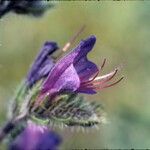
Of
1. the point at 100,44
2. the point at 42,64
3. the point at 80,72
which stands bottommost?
the point at 80,72

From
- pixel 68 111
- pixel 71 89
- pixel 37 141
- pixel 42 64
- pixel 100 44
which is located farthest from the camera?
pixel 100 44

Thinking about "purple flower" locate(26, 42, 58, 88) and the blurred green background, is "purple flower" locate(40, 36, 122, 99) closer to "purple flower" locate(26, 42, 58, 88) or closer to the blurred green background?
"purple flower" locate(26, 42, 58, 88)

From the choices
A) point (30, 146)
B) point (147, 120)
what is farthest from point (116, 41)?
point (30, 146)

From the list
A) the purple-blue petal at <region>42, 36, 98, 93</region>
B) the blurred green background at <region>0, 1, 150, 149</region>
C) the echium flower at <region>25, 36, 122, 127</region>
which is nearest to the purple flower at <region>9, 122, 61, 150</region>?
the echium flower at <region>25, 36, 122, 127</region>

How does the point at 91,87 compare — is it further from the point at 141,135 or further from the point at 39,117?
the point at 141,135

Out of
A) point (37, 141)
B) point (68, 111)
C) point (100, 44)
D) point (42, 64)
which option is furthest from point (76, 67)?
point (100, 44)

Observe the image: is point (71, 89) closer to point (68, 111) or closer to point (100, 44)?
point (68, 111)

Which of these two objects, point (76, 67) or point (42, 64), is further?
point (42, 64)
